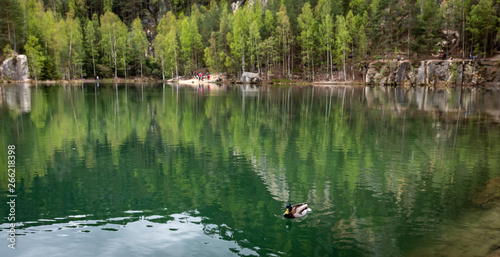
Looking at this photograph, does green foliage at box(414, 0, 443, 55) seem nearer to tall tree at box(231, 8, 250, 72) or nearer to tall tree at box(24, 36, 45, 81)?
tall tree at box(231, 8, 250, 72)

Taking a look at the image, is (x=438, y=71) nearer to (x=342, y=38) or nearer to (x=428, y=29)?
(x=428, y=29)

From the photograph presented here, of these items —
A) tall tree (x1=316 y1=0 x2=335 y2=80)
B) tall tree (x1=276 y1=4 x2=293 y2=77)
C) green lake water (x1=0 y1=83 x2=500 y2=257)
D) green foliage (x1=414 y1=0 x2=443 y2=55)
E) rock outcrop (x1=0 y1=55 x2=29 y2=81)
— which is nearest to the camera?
green lake water (x1=0 y1=83 x2=500 y2=257)

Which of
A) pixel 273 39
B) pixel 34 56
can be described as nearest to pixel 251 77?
pixel 273 39

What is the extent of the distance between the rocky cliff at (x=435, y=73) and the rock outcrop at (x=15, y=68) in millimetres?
90437

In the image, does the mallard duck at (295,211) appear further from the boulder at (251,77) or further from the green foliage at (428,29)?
the boulder at (251,77)

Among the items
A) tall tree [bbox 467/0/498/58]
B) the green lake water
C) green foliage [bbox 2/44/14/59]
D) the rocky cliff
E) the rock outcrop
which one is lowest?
the green lake water

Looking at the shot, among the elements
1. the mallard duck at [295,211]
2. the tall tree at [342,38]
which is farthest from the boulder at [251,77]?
the mallard duck at [295,211]

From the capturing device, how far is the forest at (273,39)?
88.8m

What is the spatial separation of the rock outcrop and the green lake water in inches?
2974

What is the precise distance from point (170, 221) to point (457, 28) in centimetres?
10241

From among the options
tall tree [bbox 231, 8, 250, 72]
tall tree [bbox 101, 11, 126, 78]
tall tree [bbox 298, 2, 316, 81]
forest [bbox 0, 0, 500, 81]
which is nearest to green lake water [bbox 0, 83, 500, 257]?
forest [bbox 0, 0, 500, 81]

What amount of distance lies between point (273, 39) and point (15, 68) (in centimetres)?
7007

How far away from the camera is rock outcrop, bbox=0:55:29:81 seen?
92062mm

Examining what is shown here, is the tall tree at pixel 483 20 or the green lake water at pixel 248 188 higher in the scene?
the tall tree at pixel 483 20
